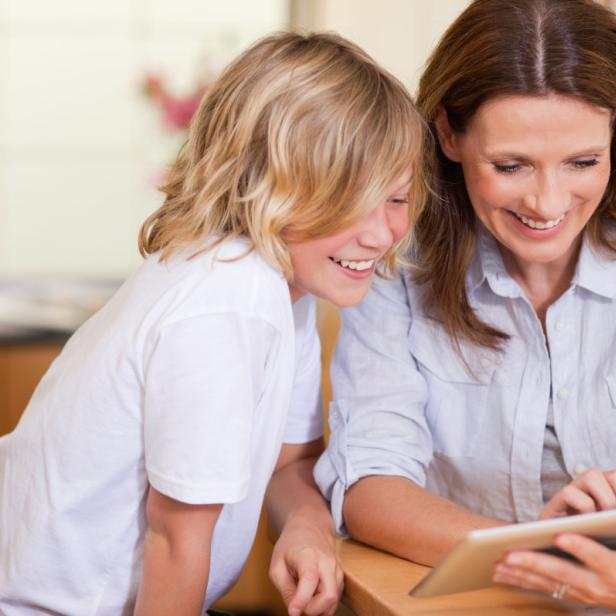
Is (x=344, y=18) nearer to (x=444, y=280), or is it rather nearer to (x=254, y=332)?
(x=444, y=280)

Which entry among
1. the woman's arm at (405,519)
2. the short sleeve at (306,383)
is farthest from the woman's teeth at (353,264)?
the woman's arm at (405,519)

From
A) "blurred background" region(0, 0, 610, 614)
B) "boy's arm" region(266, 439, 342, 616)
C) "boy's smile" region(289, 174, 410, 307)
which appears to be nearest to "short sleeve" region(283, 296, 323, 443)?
"boy's arm" region(266, 439, 342, 616)

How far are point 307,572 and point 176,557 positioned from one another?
14 cm

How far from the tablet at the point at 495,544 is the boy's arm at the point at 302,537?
18 centimetres

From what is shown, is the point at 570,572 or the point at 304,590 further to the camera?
the point at 304,590

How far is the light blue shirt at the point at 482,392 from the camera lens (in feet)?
4.86

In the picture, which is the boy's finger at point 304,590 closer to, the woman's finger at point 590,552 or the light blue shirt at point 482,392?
the light blue shirt at point 482,392

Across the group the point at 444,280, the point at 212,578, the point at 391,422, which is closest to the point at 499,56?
the point at 444,280

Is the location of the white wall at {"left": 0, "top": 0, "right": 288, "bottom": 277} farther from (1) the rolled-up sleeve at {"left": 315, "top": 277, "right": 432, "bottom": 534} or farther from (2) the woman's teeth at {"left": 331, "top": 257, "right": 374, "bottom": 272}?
(2) the woman's teeth at {"left": 331, "top": 257, "right": 374, "bottom": 272}

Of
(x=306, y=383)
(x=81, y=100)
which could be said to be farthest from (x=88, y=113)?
(x=306, y=383)

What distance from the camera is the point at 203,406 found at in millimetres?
1168

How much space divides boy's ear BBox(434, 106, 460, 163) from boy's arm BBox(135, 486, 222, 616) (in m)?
0.58

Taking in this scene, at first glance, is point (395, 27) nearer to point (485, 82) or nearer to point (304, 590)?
point (485, 82)

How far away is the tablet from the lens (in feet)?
3.20
